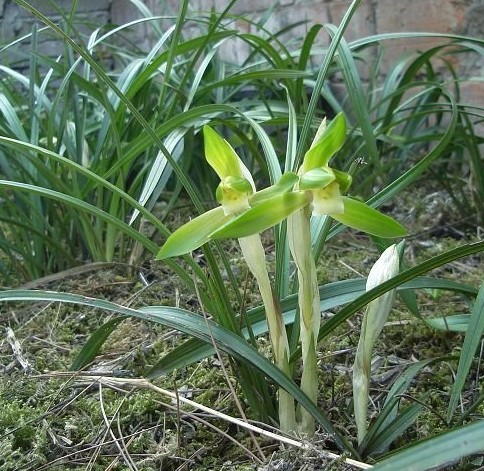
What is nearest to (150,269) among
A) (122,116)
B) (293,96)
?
(122,116)

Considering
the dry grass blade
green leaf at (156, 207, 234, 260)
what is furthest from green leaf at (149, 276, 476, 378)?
green leaf at (156, 207, 234, 260)

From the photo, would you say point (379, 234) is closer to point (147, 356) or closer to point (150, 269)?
point (147, 356)

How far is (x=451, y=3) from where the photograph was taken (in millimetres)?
2307

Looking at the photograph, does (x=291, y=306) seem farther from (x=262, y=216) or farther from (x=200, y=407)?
(x=262, y=216)

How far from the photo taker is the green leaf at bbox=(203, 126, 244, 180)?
0.69m

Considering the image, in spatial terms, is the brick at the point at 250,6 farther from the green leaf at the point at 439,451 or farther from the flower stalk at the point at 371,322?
the green leaf at the point at 439,451

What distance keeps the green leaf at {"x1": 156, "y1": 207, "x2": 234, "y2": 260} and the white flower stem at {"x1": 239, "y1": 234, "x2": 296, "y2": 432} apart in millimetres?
50

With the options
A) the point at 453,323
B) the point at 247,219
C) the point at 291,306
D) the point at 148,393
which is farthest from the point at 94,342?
the point at 453,323

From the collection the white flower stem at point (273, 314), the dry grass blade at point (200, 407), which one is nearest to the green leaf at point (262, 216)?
the white flower stem at point (273, 314)

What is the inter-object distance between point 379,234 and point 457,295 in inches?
29.4

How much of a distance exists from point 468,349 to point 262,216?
0.27 meters

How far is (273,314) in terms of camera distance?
29.5 inches

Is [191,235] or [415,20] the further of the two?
[415,20]

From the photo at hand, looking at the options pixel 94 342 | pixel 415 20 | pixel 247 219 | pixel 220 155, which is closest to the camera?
pixel 247 219
